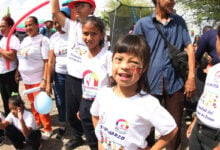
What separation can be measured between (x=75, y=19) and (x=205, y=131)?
172 centimetres

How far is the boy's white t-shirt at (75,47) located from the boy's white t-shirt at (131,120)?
1116mm

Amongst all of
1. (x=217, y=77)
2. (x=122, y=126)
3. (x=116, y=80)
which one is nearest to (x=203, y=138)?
(x=217, y=77)

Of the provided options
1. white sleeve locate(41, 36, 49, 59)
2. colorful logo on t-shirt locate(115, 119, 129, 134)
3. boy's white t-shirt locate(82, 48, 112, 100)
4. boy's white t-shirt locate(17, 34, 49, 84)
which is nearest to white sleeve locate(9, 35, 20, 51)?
boy's white t-shirt locate(17, 34, 49, 84)

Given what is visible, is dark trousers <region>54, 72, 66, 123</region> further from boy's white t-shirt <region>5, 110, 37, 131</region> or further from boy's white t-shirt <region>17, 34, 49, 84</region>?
boy's white t-shirt <region>5, 110, 37, 131</region>

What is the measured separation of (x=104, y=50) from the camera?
238 cm

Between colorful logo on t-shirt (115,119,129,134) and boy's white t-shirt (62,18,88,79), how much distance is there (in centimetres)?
123

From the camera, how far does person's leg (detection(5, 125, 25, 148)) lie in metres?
3.17

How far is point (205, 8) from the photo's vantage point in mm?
18891

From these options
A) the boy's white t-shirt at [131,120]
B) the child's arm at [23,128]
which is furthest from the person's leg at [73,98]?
the boy's white t-shirt at [131,120]

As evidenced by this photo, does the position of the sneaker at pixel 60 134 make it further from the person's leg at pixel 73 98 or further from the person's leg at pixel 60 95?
the person's leg at pixel 73 98

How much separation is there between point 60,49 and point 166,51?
1653 mm

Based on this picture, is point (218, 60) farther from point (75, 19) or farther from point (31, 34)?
point (31, 34)

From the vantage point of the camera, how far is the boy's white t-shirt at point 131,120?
1376 millimetres

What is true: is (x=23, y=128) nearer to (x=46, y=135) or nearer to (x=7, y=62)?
(x=46, y=135)
